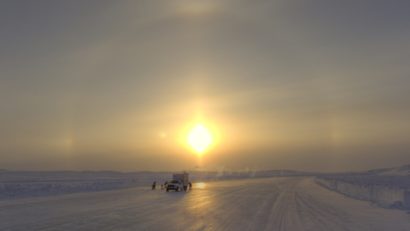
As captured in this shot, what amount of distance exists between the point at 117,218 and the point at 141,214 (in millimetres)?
2667

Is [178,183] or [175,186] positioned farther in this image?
[178,183]

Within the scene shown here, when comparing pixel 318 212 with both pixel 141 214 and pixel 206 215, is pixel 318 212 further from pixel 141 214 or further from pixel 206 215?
pixel 141 214

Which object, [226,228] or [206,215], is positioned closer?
[226,228]

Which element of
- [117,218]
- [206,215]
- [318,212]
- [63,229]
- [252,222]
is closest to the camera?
[63,229]

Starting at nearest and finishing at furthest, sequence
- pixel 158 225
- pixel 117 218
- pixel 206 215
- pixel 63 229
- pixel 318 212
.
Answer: pixel 63 229 < pixel 158 225 < pixel 117 218 < pixel 206 215 < pixel 318 212

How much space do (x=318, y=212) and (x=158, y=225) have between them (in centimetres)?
1176

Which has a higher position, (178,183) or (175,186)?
(178,183)

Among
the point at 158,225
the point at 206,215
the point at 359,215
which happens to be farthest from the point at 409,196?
the point at 158,225

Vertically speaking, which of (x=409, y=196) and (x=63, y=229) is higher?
(x=409, y=196)

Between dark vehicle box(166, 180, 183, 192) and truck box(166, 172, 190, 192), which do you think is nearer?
dark vehicle box(166, 180, 183, 192)

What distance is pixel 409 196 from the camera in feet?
116

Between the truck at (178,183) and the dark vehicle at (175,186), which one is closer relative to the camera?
the dark vehicle at (175,186)

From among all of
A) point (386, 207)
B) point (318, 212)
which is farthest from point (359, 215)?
point (386, 207)

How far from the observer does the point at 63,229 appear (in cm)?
2070
